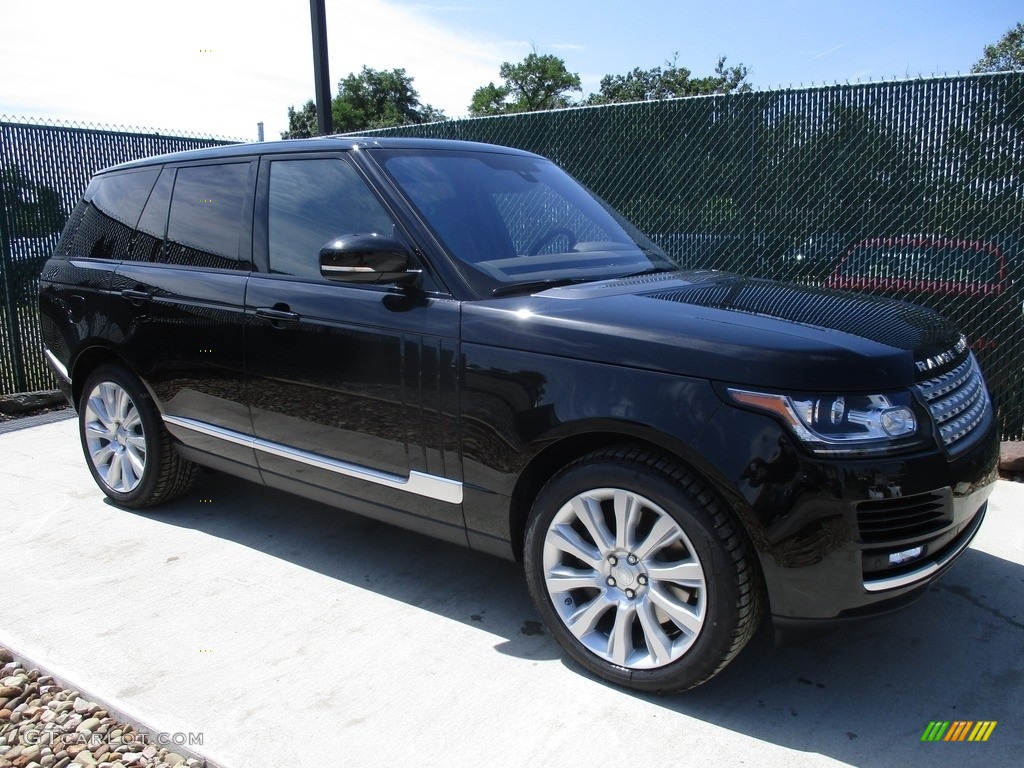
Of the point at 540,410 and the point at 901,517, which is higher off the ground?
the point at 540,410

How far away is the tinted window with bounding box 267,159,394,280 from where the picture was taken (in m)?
3.23

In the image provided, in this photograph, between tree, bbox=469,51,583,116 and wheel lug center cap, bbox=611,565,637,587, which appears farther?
tree, bbox=469,51,583,116

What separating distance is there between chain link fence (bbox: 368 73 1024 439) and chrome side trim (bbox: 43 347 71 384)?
4.47 m

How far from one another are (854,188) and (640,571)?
4.33m

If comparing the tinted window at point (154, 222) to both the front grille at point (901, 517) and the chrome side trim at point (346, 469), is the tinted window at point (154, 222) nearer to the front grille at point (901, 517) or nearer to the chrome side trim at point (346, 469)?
the chrome side trim at point (346, 469)

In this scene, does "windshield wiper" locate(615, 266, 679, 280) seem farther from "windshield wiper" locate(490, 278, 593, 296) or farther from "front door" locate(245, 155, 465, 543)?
"front door" locate(245, 155, 465, 543)

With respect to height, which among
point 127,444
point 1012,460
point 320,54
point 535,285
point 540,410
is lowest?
point 1012,460

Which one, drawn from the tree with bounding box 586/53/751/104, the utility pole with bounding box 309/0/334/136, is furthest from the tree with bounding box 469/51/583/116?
the utility pole with bounding box 309/0/334/136

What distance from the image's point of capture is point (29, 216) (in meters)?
7.13

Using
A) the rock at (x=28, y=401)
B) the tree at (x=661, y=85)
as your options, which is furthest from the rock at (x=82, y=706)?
the tree at (x=661, y=85)

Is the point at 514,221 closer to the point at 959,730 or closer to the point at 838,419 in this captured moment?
the point at 838,419

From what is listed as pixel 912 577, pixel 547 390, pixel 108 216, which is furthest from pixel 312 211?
pixel 912 577

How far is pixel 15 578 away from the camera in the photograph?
3.61 m

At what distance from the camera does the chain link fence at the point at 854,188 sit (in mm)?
5320
